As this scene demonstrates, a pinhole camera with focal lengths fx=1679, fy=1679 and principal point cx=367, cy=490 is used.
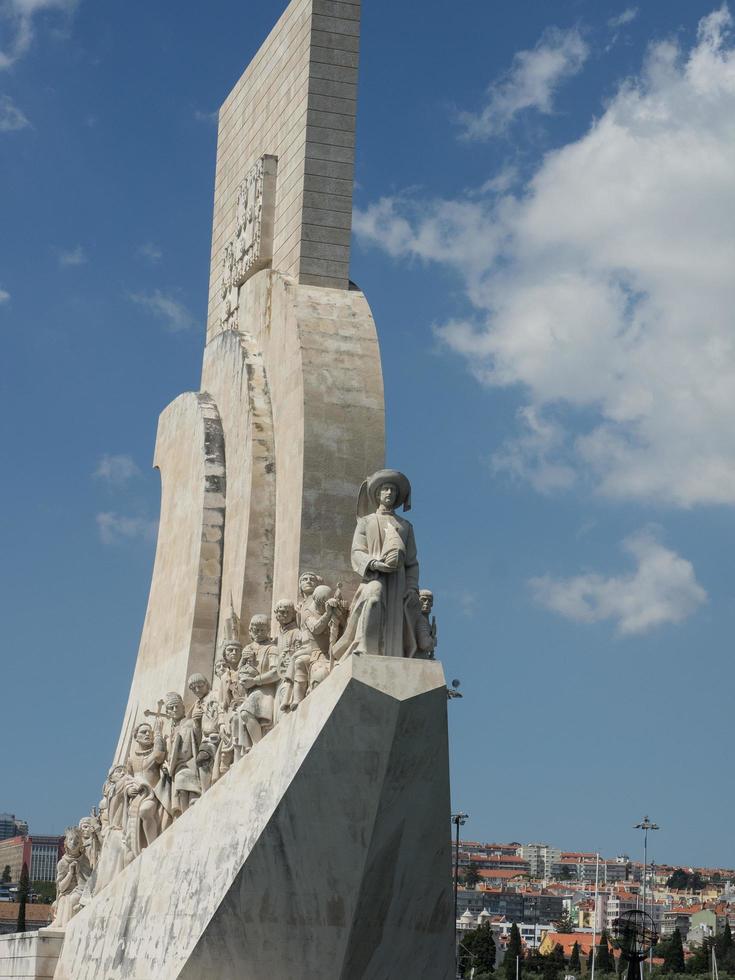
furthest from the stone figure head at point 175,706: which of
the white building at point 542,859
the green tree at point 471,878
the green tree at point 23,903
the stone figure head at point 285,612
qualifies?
the white building at point 542,859

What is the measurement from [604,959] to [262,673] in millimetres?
41106

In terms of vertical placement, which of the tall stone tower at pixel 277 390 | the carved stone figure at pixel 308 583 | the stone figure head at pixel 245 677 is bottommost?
the stone figure head at pixel 245 677

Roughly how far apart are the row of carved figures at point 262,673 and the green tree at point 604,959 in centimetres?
3660

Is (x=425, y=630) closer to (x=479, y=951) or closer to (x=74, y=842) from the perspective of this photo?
(x=74, y=842)

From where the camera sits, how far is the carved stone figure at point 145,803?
14.6 metres

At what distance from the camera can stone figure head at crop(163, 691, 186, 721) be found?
1524cm

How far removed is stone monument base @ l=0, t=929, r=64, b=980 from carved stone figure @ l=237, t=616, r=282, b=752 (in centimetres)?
385

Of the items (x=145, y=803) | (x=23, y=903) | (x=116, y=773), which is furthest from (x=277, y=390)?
(x=23, y=903)

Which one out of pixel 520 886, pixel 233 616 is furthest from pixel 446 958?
pixel 520 886

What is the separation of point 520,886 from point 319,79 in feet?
303

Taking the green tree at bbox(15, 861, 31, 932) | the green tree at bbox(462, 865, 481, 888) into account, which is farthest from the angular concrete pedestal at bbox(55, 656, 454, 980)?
the green tree at bbox(462, 865, 481, 888)

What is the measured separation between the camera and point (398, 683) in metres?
11.9

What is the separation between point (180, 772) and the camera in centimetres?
1432

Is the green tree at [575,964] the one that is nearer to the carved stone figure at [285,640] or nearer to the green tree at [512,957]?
the green tree at [512,957]
